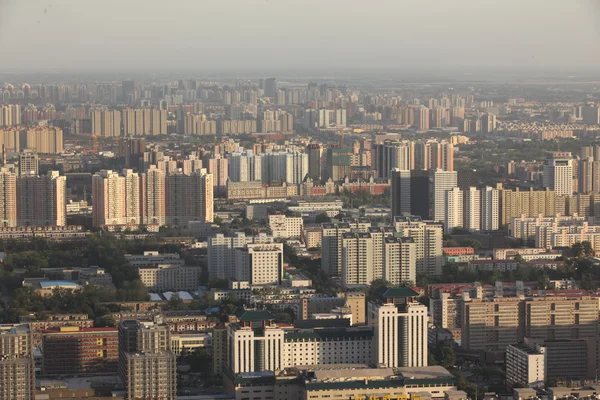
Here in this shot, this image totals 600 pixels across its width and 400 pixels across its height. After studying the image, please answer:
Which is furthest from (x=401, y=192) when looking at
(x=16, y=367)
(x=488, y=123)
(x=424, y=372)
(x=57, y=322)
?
(x=16, y=367)

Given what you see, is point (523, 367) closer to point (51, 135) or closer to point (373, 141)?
point (373, 141)

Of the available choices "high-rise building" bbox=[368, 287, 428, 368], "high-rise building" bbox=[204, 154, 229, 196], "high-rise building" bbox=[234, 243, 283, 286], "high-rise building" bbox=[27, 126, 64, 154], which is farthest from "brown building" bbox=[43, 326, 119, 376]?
"high-rise building" bbox=[27, 126, 64, 154]

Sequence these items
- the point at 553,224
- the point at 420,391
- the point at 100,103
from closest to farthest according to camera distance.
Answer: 1. the point at 420,391
2. the point at 553,224
3. the point at 100,103

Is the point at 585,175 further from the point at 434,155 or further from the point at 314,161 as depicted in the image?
the point at 314,161

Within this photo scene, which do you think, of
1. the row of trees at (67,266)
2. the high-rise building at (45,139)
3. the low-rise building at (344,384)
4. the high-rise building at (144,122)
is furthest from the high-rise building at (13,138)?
the low-rise building at (344,384)

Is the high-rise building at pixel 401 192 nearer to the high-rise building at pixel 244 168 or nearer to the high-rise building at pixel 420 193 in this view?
the high-rise building at pixel 420 193

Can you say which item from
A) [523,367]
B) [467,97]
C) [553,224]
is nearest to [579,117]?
[467,97]
